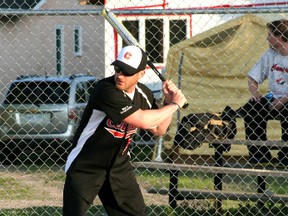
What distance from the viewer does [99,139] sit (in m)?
6.32

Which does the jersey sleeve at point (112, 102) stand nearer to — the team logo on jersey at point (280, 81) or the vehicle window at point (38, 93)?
the team logo on jersey at point (280, 81)

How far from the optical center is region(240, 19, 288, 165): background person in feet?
27.2

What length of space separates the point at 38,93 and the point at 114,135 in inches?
297

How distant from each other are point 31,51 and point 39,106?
6243 millimetres

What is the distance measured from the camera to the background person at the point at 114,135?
A: 620 centimetres

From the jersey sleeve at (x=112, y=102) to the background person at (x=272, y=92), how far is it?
248 centimetres

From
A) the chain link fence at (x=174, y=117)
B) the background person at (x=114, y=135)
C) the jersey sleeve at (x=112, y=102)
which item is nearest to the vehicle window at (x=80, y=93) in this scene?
the chain link fence at (x=174, y=117)

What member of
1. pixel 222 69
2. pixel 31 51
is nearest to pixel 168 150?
pixel 222 69

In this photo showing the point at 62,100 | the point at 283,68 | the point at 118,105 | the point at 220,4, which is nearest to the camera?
the point at 118,105

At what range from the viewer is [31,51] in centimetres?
1970

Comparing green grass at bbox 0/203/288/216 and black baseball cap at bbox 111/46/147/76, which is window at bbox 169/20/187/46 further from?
black baseball cap at bbox 111/46/147/76

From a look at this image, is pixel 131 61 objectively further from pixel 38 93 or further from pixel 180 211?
pixel 38 93

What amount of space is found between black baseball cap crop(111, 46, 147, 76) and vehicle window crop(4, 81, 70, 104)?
270 inches

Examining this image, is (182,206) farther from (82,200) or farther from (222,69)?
(222,69)
